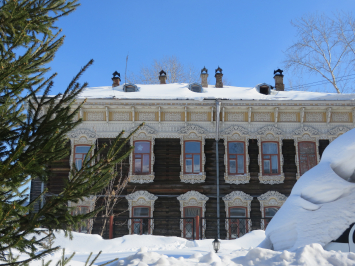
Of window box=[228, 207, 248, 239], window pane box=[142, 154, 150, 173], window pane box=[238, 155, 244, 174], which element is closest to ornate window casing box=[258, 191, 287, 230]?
window box=[228, 207, 248, 239]

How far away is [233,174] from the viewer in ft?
54.9

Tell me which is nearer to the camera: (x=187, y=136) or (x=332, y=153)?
(x=332, y=153)

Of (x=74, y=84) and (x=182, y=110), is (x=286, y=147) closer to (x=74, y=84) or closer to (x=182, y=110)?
(x=182, y=110)

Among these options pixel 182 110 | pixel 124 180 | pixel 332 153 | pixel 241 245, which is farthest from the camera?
pixel 182 110

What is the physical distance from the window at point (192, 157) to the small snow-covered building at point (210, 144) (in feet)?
0.15

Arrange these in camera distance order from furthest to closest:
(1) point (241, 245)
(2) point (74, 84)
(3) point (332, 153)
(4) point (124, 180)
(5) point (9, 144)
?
(4) point (124, 180) < (1) point (241, 245) < (3) point (332, 153) < (5) point (9, 144) < (2) point (74, 84)

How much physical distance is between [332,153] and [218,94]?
40.9 feet

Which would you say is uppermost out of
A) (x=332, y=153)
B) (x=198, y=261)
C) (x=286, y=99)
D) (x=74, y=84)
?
(x=286, y=99)

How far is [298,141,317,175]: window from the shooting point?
16.9 meters

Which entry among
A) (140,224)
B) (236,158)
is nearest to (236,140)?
(236,158)

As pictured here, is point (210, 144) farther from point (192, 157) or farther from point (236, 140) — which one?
point (236, 140)

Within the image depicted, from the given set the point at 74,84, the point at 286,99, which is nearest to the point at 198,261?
the point at 74,84

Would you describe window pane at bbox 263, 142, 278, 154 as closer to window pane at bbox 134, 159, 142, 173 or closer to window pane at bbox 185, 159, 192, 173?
window pane at bbox 185, 159, 192, 173

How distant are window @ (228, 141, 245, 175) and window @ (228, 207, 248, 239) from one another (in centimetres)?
164
